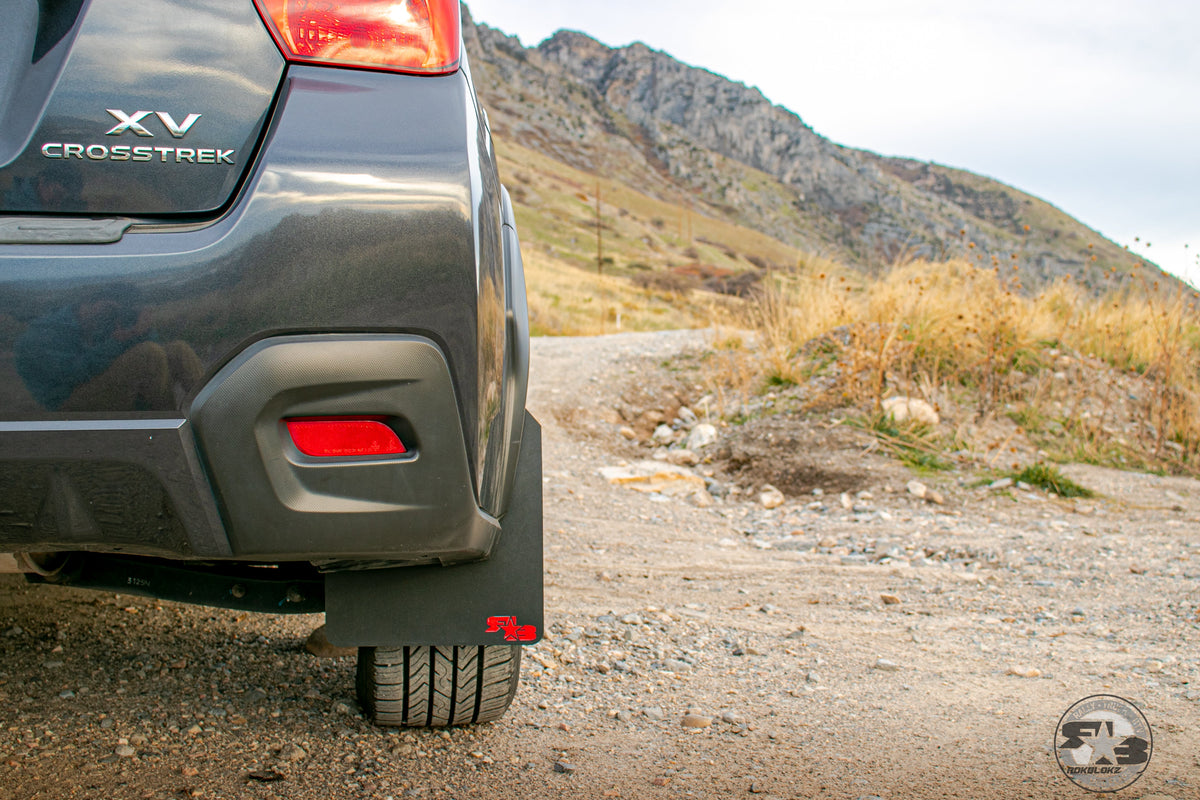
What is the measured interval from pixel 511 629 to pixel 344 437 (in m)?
0.59

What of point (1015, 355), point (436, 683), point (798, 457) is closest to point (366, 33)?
point (436, 683)

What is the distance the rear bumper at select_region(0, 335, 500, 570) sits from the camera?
1.16 meters

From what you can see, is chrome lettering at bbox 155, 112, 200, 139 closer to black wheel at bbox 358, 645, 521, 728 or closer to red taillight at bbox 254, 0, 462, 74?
red taillight at bbox 254, 0, 462, 74

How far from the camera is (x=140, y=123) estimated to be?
1.19 metres

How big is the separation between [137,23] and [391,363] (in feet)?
2.07

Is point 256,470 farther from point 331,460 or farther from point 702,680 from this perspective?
point 702,680

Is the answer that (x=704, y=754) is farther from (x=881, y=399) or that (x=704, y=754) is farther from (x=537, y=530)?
(x=881, y=399)

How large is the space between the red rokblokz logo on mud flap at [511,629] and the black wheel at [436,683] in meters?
0.20

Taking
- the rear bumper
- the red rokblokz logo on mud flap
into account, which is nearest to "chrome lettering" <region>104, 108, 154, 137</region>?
the rear bumper

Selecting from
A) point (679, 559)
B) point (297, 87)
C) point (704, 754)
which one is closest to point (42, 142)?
point (297, 87)

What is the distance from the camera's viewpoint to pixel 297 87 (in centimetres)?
124

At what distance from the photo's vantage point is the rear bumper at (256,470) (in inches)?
45.5

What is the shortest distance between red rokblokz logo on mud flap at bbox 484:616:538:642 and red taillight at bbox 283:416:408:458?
0.51 m

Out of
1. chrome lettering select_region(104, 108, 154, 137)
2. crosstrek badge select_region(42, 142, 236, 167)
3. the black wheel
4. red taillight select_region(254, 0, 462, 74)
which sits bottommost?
the black wheel
